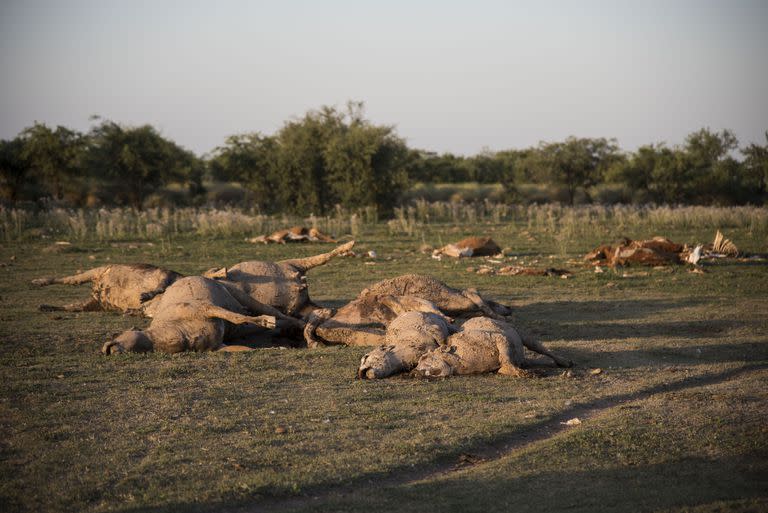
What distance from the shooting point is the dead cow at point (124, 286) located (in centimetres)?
1175

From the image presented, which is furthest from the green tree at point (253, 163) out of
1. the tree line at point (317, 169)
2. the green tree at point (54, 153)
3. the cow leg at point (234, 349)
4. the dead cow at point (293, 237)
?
the cow leg at point (234, 349)

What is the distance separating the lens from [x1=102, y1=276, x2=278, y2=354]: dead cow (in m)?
9.35

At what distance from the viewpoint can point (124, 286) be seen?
1208 cm

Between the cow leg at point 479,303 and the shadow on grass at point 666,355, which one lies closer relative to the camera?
the shadow on grass at point 666,355

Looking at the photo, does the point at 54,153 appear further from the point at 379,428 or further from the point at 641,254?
the point at 379,428

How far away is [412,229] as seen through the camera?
1073 inches

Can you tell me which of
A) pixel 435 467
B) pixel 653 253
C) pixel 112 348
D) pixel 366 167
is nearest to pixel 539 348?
pixel 435 467

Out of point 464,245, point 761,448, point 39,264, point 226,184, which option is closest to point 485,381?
point 761,448

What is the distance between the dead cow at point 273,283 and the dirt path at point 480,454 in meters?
4.48

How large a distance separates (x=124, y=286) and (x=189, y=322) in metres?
3.03

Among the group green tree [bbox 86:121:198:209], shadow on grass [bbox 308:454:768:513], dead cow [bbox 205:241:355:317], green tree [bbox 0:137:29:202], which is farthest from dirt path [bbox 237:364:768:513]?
green tree [bbox 0:137:29:202]

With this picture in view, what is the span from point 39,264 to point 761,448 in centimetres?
1720

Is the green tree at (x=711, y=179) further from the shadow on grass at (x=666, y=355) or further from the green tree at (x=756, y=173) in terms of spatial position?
the shadow on grass at (x=666, y=355)

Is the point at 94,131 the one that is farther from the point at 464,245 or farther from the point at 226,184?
the point at 464,245
